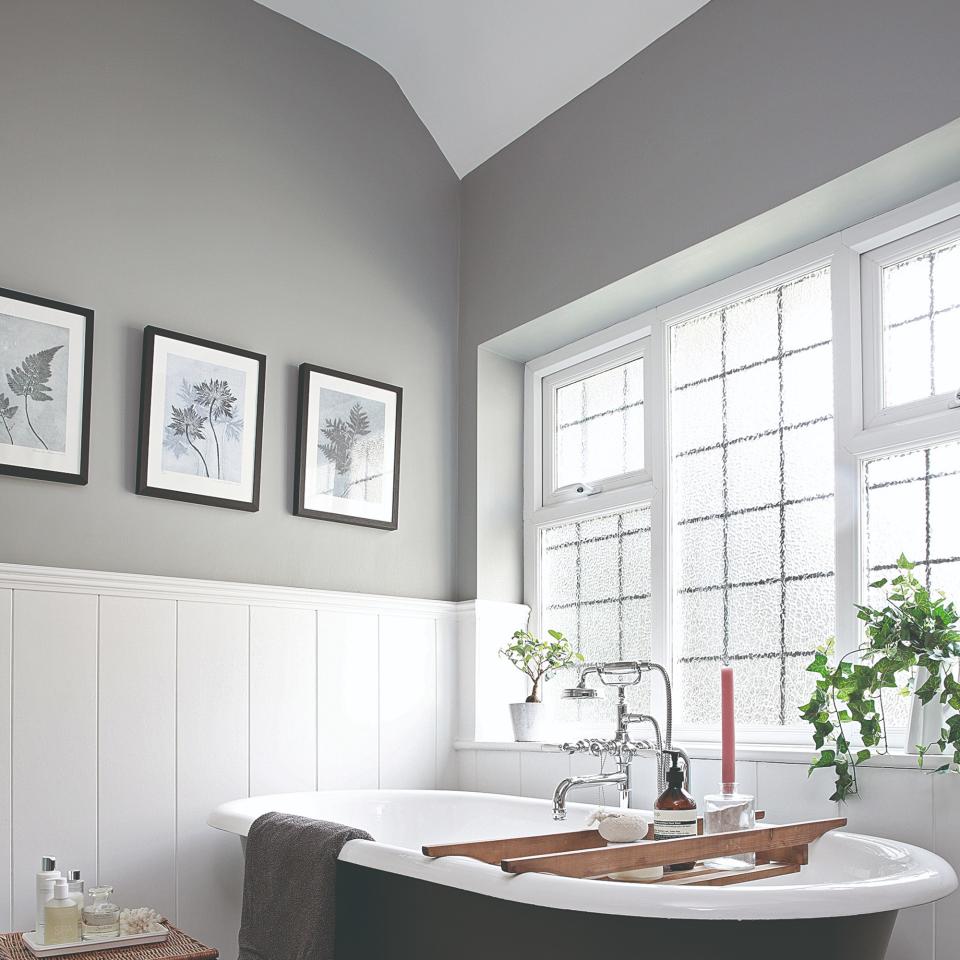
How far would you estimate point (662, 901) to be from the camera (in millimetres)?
1402

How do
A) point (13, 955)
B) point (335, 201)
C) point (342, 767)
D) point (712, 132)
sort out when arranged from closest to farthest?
point (13, 955) → point (712, 132) → point (342, 767) → point (335, 201)

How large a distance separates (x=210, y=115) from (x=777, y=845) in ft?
8.31

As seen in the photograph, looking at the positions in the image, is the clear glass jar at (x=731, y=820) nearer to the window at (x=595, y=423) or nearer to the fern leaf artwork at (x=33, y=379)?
the window at (x=595, y=423)

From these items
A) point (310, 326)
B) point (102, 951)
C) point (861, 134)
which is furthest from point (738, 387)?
point (102, 951)

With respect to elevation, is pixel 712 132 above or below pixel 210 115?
below

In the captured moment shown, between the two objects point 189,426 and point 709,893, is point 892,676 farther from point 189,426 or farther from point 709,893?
point 189,426

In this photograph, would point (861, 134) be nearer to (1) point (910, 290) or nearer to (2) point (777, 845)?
(1) point (910, 290)

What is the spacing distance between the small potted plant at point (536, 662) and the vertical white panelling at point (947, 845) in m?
1.35

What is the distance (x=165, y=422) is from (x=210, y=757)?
918 mm

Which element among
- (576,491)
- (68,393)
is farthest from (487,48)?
(68,393)

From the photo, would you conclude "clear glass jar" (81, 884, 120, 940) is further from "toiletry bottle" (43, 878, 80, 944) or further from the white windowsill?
the white windowsill

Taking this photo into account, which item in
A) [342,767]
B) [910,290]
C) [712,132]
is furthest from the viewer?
[342,767]

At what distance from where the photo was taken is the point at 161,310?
295 cm

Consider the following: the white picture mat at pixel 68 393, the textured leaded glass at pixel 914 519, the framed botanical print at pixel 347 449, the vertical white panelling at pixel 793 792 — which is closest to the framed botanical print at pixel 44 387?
the white picture mat at pixel 68 393
